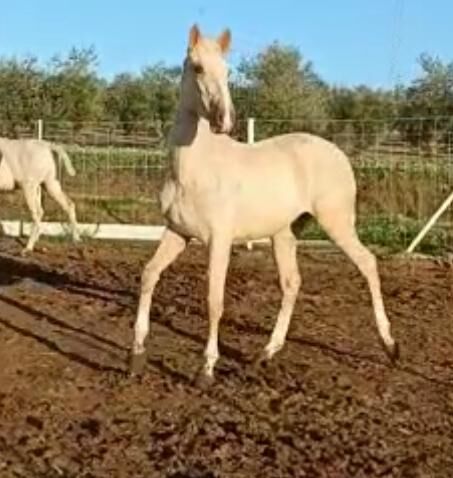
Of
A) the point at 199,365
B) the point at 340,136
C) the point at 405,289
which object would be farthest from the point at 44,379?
the point at 340,136

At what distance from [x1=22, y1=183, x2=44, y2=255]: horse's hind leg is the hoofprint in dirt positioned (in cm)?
299

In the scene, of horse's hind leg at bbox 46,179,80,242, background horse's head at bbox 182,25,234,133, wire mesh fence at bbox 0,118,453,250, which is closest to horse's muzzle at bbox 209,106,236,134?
background horse's head at bbox 182,25,234,133

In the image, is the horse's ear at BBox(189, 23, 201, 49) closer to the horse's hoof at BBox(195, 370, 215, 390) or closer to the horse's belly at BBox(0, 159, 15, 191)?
the horse's hoof at BBox(195, 370, 215, 390)

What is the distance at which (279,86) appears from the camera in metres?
35.2

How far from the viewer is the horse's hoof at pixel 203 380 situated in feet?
22.5

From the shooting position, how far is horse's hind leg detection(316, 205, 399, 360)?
775 centimetres

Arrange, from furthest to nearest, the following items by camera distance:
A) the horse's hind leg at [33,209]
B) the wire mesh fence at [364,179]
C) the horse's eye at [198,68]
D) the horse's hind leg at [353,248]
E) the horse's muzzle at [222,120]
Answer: the wire mesh fence at [364,179], the horse's hind leg at [33,209], the horse's hind leg at [353,248], the horse's eye at [198,68], the horse's muzzle at [222,120]

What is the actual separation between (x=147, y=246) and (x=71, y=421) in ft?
32.6

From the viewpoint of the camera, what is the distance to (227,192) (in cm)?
704

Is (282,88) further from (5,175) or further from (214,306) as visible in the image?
(214,306)

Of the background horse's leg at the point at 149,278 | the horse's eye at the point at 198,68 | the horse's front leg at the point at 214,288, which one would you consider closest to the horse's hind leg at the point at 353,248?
the horse's front leg at the point at 214,288

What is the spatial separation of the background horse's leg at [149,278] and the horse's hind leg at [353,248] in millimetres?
1047

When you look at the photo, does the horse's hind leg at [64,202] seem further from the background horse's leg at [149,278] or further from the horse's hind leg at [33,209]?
the background horse's leg at [149,278]

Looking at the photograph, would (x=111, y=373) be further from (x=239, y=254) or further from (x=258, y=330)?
(x=239, y=254)
